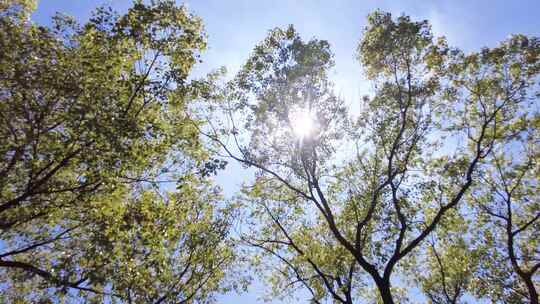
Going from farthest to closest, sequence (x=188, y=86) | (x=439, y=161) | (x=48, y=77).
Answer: (x=439, y=161) → (x=188, y=86) → (x=48, y=77)

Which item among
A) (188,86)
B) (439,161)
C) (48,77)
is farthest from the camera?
(439,161)

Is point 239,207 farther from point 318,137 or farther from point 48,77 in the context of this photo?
point 48,77

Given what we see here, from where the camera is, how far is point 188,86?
17.2 metres

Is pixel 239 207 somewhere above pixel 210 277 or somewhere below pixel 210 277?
above

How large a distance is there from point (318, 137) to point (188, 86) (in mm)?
→ 8199

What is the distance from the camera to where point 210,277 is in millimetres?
22688

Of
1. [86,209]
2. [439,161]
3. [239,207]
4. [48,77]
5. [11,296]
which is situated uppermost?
[439,161]

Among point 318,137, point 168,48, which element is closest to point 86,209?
point 168,48

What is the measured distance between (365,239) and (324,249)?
9.59ft

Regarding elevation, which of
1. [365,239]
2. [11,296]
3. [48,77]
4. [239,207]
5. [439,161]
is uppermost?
[439,161]

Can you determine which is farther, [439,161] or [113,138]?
[439,161]

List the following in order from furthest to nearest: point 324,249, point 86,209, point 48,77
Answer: point 324,249 < point 86,209 < point 48,77

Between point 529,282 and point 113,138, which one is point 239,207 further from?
point 529,282

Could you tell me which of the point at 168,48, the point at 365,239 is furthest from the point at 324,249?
the point at 168,48
